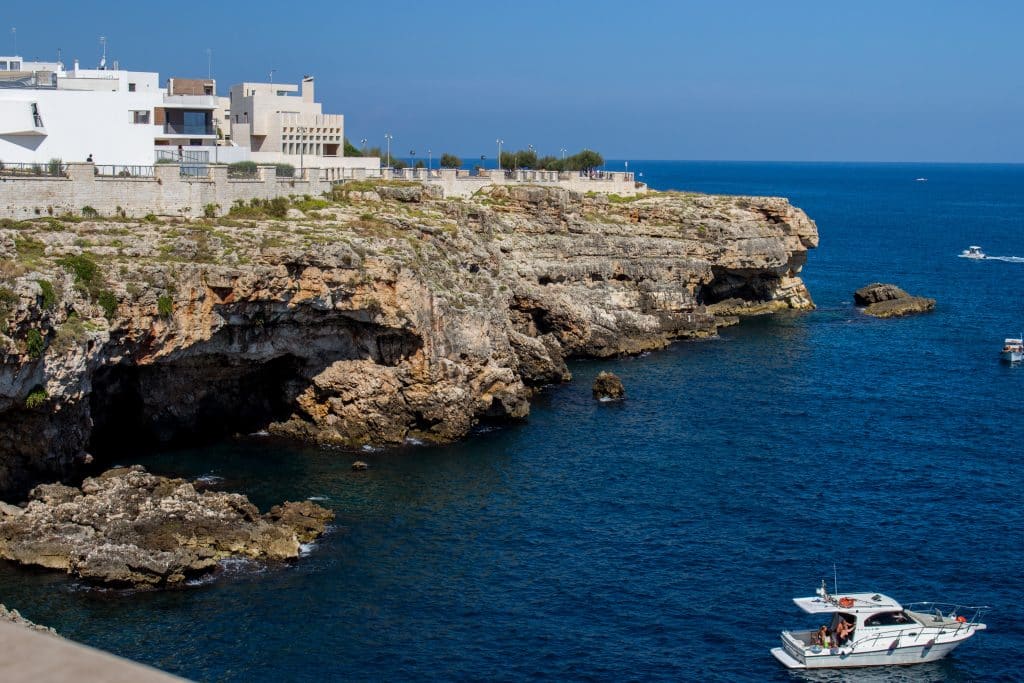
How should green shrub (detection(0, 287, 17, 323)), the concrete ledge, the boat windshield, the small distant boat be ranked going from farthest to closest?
the small distant boat
green shrub (detection(0, 287, 17, 323))
the boat windshield
the concrete ledge

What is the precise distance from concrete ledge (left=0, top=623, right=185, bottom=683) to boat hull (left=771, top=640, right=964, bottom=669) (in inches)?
1415

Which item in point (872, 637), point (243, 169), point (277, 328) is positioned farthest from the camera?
point (243, 169)

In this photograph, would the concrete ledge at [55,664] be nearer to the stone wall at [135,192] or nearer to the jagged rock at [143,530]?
the jagged rock at [143,530]

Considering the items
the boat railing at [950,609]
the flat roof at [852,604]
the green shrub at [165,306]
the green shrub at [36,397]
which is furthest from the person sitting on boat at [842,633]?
the green shrub at [165,306]

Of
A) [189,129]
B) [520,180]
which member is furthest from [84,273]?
[520,180]

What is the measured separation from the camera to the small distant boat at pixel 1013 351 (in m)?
86.1

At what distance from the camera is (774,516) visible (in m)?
51.3

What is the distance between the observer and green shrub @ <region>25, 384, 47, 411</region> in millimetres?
46831

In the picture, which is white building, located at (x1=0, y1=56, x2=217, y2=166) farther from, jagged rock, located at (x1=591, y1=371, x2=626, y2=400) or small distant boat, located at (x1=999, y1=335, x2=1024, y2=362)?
small distant boat, located at (x1=999, y1=335, x2=1024, y2=362)

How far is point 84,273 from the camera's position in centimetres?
5138

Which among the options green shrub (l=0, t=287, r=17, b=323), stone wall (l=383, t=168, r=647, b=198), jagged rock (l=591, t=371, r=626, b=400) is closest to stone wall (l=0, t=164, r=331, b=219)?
green shrub (l=0, t=287, r=17, b=323)

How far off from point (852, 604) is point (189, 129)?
229ft

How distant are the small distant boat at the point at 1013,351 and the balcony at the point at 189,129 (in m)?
63.9

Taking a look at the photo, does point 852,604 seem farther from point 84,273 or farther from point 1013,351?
point 1013,351
